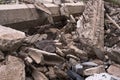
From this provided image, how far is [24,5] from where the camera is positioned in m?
3.03

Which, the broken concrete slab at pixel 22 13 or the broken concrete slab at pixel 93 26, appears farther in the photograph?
the broken concrete slab at pixel 93 26

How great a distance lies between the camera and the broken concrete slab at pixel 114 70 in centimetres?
251

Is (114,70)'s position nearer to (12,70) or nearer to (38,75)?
(38,75)

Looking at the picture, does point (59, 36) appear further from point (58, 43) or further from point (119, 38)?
point (119, 38)

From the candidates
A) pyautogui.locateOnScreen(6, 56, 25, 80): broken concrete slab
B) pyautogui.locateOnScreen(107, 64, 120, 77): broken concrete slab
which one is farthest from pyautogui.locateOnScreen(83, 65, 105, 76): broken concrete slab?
pyautogui.locateOnScreen(6, 56, 25, 80): broken concrete slab

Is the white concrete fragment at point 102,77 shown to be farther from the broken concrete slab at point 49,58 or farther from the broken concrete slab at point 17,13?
the broken concrete slab at point 17,13

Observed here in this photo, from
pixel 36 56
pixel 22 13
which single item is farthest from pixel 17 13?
pixel 36 56

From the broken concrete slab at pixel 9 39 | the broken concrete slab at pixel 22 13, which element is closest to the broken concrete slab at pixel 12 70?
the broken concrete slab at pixel 9 39

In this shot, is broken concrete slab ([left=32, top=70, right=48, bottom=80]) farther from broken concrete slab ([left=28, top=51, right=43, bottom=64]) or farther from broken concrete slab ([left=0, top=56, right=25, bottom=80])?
broken concrete slab ([left=0, top=56, right=25, bottom=80])

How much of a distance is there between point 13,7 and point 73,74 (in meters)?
1.10

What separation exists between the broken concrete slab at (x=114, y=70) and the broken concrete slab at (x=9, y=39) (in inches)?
39.6

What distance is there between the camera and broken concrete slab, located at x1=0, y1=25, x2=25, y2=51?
2168 mm

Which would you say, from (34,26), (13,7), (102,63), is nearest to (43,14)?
(34,26)

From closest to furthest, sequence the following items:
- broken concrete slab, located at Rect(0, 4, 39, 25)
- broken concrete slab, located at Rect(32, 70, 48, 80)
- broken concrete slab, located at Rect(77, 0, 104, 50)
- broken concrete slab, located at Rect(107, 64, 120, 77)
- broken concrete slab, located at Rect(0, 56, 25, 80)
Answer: broken concrete slab, located at Rect(0, 56, 25, 80), broken concrete slab, located at Rect(32, 70, 48, 80), broken concrete slab, located at Rect(107, 64, 120, 77), broken concrete slab, located at Rect(0, 4, 39, 25), broken concrete slab, located at Rect(77, 0, 104, 50)
